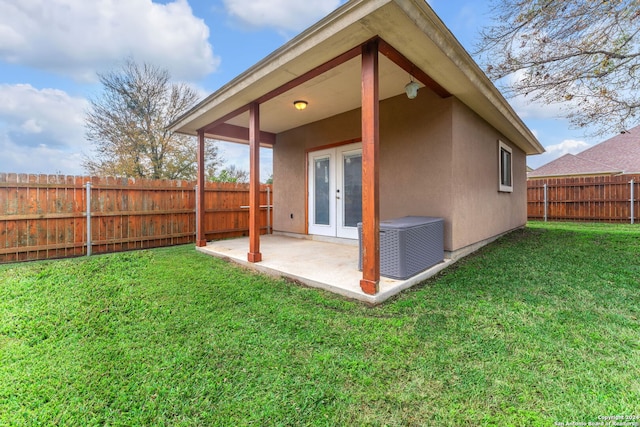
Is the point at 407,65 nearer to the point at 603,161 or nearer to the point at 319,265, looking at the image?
the point at 319,265

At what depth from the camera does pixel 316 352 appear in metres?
2.04

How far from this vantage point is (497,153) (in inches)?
232

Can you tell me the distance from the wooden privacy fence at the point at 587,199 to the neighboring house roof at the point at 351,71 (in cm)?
677

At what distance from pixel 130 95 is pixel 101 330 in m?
12.8

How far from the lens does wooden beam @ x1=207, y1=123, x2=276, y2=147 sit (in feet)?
20.0

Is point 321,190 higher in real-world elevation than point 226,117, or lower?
lower

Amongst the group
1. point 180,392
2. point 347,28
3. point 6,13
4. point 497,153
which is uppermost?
point 6,13

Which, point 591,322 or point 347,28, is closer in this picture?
point 591,322

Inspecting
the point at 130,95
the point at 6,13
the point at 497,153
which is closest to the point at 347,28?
the point at 497,153

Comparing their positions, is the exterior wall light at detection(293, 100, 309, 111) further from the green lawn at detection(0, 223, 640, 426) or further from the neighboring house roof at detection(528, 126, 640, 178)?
the neighboring house roof at detection(528, 126, 640, 178)

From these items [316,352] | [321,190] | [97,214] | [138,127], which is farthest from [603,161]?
[138,127]

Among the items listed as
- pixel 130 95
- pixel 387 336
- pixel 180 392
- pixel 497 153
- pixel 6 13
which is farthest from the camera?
pixel 130 95

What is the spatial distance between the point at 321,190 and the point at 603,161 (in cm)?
1830

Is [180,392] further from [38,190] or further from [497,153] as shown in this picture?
[497,153]
